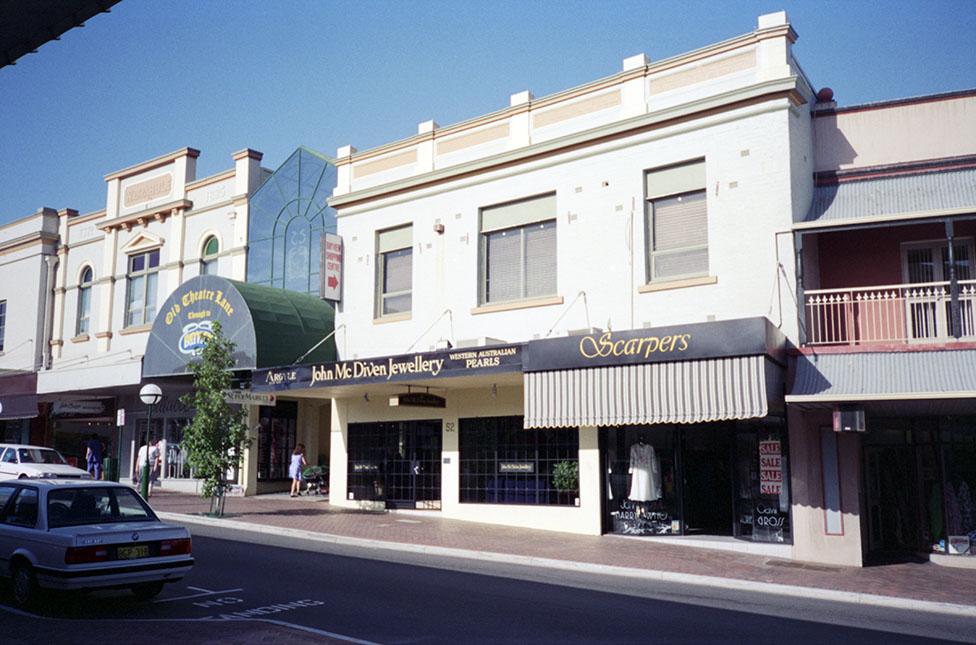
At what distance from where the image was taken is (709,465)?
59.1 ft

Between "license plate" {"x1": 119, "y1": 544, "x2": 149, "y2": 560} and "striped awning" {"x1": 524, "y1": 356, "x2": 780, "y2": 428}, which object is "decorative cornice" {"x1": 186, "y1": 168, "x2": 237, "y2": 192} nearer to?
"striped awning" {"x1": 524, "y1": 356, "x2": 780, "y2": 428}

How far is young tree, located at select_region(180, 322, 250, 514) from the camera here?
66.3 ft

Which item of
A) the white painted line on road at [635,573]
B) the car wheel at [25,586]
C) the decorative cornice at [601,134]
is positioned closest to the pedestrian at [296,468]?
the white painted line on road at [635,573]

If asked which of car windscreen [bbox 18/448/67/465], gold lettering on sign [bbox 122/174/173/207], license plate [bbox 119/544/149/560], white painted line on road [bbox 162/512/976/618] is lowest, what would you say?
white painted line on road [bbox 162/512/976/618]

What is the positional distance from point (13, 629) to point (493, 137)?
15.4 m

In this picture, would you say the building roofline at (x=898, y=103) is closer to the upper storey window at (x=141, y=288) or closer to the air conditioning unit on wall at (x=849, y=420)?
the air conditioning unit on wall at (x=849, y=420)

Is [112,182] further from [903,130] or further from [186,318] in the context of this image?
[903,130]

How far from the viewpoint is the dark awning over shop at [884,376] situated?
14.0 meters

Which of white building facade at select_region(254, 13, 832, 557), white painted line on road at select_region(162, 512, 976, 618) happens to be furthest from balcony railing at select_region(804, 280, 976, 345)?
white painted line on road at select_region(162, 512, 976, 618)

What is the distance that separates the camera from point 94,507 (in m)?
10.4

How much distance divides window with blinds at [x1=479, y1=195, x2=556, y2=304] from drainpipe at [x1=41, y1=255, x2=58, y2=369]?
72.4ft

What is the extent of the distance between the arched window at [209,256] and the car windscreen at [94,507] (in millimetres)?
19019

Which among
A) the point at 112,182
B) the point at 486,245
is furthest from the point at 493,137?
the point at 112,182

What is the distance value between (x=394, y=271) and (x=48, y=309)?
63.1ft
